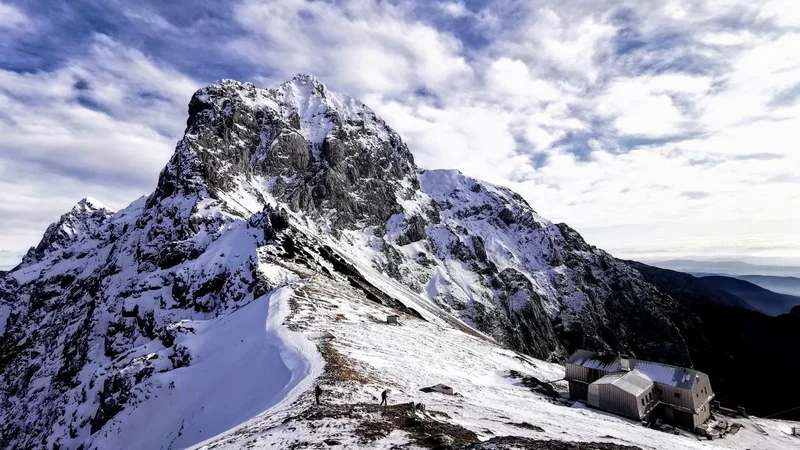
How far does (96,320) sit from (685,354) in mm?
180707

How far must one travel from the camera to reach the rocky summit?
83.7 ft

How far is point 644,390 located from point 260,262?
53.4 metres

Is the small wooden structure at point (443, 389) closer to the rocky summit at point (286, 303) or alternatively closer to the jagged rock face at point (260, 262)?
the rocky summit at point (286, 303)

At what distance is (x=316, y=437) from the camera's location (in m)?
14.2

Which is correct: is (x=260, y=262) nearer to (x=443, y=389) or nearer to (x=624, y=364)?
(x=443, y=389)

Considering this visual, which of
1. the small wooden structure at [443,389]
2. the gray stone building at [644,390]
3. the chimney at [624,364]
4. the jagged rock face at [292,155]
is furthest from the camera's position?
the jagged rock face at [292,155]

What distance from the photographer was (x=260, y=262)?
6638 centimetres

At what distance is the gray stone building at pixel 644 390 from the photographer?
120ft

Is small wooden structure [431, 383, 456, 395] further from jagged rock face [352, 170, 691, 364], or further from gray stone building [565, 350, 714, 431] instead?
jagged rock face [352, 170, 691, 364]

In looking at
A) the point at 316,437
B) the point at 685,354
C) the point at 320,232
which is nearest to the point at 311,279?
the point at 316,437

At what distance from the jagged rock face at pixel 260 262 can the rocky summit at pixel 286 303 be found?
604 mm

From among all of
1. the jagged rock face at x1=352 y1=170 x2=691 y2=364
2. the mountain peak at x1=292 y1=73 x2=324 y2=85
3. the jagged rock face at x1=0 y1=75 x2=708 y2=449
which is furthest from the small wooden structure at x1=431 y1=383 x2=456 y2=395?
the mountain peak at x1=292 y1=73 x2=324 y2=85

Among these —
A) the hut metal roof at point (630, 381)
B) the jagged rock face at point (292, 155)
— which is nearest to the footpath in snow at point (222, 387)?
the hut metal roof at point (630, 381)

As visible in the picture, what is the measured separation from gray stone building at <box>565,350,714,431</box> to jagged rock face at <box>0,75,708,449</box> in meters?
36.4
